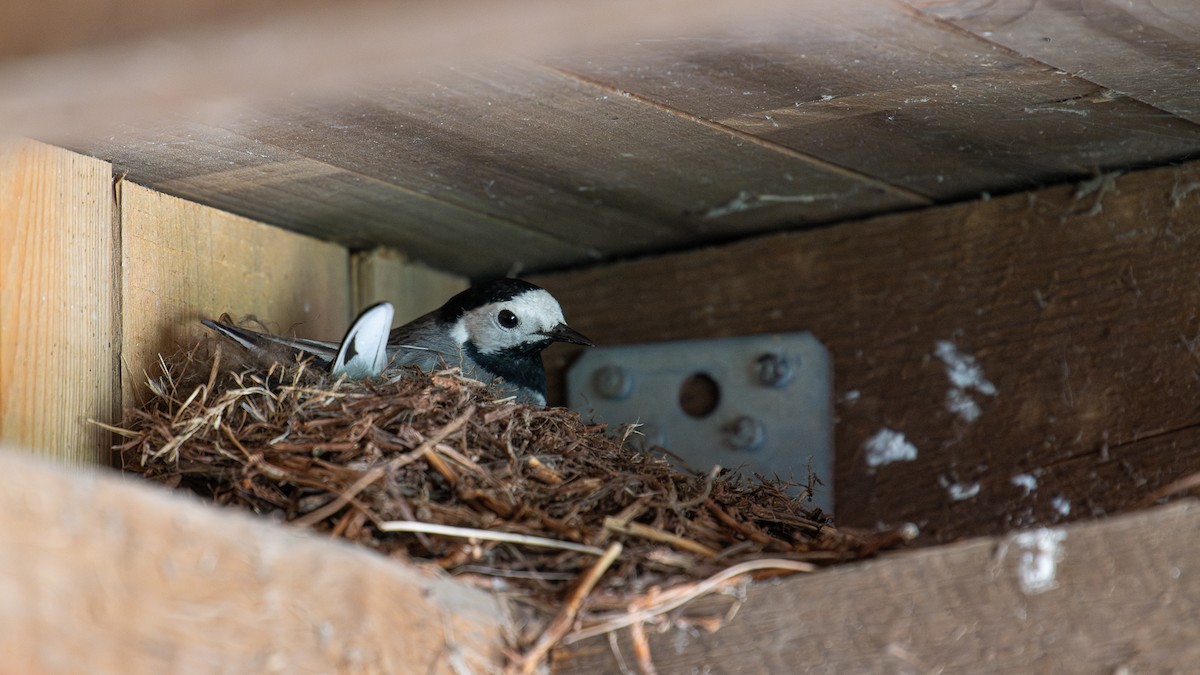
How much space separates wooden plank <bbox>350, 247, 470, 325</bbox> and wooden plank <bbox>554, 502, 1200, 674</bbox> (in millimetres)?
1392

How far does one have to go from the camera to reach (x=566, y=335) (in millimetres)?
2572

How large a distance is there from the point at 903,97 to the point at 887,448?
80 cm

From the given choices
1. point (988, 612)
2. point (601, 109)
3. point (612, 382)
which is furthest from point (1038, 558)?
point (612, 382)

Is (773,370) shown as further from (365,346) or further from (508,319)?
(365,346)

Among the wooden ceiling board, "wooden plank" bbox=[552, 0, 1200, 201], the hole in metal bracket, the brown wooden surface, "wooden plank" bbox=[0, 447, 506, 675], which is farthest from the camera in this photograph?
the hole in metal bracket

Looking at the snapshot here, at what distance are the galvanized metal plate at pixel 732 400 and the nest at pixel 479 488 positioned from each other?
0.19 metres

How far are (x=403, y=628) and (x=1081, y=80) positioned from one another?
3.43ft

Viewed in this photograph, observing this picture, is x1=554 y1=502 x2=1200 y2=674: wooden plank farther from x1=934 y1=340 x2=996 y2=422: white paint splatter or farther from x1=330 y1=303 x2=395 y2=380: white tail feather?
x1=934 y1=340 x2=996 y2=422: white paint splatter

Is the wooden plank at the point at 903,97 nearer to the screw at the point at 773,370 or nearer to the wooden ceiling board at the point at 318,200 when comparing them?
the screw at the point at 773,370

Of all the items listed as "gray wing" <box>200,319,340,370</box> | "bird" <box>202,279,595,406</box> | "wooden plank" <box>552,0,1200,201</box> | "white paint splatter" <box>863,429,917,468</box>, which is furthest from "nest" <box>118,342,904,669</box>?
"wooden plank" <box>552,0,1200,201</box>

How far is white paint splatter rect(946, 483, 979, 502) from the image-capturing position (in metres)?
2.19

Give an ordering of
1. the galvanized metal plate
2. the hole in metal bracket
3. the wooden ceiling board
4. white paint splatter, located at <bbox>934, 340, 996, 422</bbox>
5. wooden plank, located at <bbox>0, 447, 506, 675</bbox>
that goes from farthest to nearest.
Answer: the hole in metal bracket
the galvanized metal plate
white paint splatter, located at <bbox>934, 340, 996, 422</bbox>
the wooden ceiling board
wooden plank, located at <bbox>0, 447, 506, 675</bbox>

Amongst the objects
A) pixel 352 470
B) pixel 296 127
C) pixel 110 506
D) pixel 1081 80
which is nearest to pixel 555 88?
pixel 296 127

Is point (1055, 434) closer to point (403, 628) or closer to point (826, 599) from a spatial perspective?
point (826, 599)
